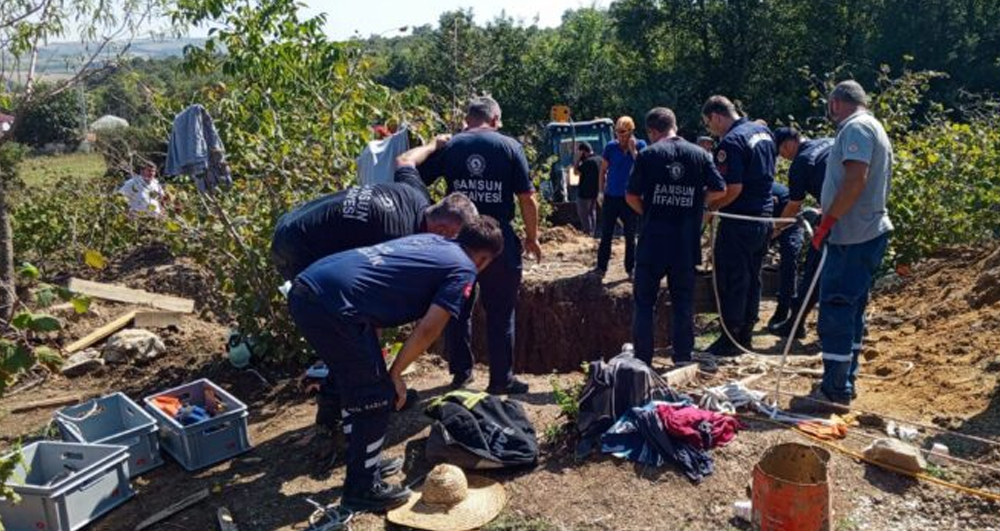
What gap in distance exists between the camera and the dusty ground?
13.6ft

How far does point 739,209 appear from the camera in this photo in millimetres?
6363

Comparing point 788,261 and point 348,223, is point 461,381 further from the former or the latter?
point 788,261

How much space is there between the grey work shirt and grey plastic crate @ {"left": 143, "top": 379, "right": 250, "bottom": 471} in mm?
3773

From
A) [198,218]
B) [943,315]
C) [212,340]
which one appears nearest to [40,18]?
[198,218]

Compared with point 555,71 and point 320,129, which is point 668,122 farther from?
point 555,71

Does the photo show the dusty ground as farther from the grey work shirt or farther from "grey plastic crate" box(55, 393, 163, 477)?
the grey work shirt

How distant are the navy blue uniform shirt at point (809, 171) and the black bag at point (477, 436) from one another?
118 inches

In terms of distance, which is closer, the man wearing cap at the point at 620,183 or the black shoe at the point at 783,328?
the black shoe at the point at 783,328

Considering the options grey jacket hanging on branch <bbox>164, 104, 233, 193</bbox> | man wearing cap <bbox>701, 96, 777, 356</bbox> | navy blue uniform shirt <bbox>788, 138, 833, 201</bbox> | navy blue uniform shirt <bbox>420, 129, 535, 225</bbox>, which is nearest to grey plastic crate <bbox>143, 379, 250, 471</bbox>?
grey jacket hanging on branch <bbox>164, 104, 233, 193</bbox>

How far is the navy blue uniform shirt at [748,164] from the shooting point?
6066 millimetres

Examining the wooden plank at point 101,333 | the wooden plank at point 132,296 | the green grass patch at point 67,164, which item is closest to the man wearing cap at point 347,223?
the wooden plank at point 101,333

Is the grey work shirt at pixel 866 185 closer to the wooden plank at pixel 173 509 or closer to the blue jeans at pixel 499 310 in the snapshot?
the blue jeans at pixel 499 310

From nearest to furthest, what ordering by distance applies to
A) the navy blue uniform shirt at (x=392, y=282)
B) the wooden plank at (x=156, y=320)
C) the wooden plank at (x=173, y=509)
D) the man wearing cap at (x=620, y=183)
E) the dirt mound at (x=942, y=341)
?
the navy blue uniform shirt at (x=392, y=282)
the wooden plank at (x=173, y=509)
the dirt mound at (x=942, y=341)
the wooden plank at (x=156, y=320)
the man wearing cap at (x=620, y=183)

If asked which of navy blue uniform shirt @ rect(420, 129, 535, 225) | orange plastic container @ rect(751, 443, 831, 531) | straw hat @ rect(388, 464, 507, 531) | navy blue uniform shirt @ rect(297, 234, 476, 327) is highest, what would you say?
navy blue uniform shirt @ rect(420, 129, 535, 225)
